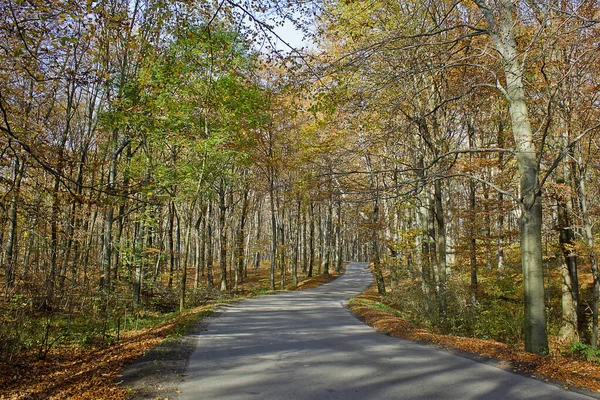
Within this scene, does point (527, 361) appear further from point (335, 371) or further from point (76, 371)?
point (76, 371)

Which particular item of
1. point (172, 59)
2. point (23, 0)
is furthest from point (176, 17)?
point (23, 0)

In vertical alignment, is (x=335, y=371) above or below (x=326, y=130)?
below

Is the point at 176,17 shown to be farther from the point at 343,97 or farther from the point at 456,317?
the point at 456,317

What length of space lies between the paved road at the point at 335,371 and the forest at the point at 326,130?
2.51 meters

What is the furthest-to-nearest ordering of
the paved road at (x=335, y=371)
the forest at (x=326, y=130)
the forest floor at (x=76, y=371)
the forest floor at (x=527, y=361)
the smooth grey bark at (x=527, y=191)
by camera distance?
the smooth grey bark at (x=527, y=191) < the forest at (x=326, y=130) < the forest floor at (x=527, y=361) < the forest floor at (x=76, y=371) < the paved road at (x=335, y=371)

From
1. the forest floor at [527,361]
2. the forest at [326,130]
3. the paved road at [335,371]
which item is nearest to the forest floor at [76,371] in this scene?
the forest at [326,130]

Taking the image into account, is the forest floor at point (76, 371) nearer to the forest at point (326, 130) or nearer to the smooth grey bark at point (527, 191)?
the forest at point (326, 130)

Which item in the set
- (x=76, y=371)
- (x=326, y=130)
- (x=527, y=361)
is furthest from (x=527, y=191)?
(x=326, y=130)

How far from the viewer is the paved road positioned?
4.77 meters

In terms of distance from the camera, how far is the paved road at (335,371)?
4.77 metres

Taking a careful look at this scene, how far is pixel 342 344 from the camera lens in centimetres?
760

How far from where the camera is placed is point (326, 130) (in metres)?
19.7

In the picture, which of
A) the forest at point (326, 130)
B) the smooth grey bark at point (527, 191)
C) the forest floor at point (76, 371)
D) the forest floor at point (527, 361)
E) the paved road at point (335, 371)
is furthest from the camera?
the smooth grey bark at point (527, 191)

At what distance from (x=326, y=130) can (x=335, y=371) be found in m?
15.4
